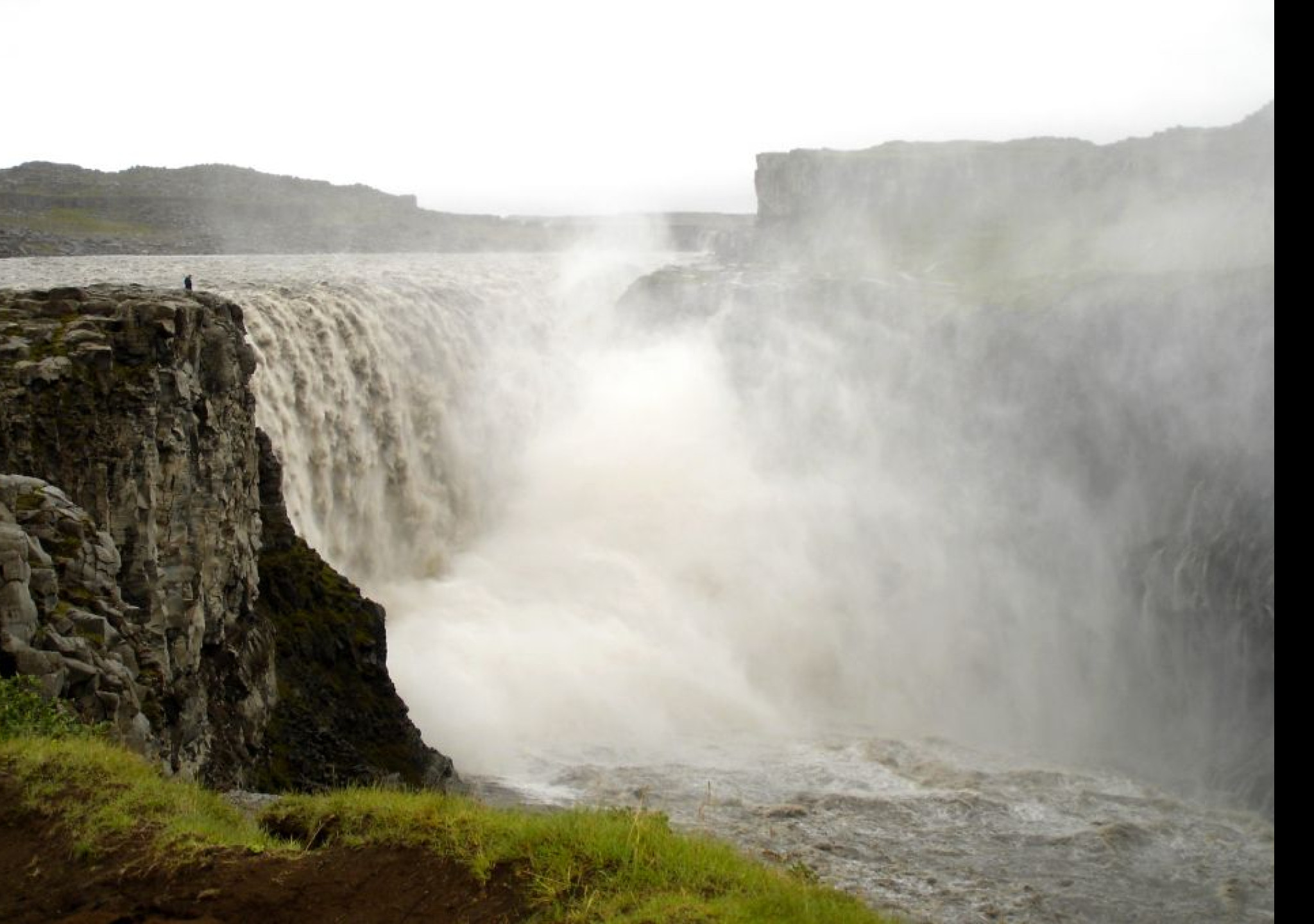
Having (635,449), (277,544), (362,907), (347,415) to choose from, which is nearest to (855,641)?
(635,449)

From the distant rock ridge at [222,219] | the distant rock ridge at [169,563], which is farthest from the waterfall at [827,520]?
the distant rock ridge at [222,219]

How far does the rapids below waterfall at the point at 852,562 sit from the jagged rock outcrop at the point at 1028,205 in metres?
6.50

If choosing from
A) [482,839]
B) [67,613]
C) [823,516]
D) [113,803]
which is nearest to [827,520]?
[823,516]

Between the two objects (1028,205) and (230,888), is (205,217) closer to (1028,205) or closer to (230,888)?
(1028,205)

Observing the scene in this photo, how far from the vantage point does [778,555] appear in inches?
1314

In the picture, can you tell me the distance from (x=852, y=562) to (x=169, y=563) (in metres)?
23.1

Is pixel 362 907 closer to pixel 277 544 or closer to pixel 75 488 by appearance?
pixel 75 488

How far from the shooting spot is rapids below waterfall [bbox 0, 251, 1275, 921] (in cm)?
1873

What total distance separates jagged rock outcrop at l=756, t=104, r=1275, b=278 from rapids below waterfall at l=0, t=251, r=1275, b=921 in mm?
6502

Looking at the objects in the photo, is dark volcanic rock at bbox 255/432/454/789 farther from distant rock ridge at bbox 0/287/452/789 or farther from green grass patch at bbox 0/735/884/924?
green grass patch at bbox 0/735/884/924

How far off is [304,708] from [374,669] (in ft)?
5.25

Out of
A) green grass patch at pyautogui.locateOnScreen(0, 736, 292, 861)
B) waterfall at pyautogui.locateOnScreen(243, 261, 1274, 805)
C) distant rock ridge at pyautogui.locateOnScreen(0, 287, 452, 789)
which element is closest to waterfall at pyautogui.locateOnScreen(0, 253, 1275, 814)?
waterfall at pyautogui.locateOnScreen(243, 261, 1274, 805)

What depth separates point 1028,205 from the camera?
181 ft

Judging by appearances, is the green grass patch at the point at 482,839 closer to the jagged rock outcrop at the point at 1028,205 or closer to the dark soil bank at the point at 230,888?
the dark soil bank at the point at 230,888
